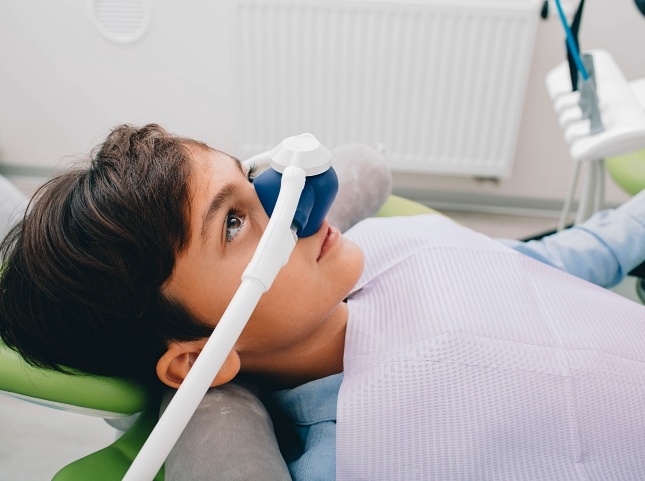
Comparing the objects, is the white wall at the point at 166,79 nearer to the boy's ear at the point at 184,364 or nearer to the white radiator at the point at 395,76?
the white radiator at the point at 395,76

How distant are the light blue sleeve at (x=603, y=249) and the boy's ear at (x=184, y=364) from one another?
564 mm

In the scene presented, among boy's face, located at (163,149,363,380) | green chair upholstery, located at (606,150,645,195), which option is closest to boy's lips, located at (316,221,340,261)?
boy's face, located at (163,149,363,380)

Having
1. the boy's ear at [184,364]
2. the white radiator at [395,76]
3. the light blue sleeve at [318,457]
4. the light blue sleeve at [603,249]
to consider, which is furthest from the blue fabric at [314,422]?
the white radiator at [395,76]

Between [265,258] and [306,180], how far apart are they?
174mm

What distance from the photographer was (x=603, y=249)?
106 centimetres

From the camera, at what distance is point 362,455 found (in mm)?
742

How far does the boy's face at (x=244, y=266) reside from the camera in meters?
0.75

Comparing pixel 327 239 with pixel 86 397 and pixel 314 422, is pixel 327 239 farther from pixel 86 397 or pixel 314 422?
pixel 86 397

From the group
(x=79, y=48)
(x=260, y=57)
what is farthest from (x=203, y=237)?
(x=79, y=48)

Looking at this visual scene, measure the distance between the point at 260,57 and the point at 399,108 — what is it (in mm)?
467

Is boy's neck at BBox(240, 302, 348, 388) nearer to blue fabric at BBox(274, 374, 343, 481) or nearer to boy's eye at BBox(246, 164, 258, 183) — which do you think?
blue fabric at BBox(274, 374, 343, 481)

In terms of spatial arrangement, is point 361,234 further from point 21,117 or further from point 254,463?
point 21,117

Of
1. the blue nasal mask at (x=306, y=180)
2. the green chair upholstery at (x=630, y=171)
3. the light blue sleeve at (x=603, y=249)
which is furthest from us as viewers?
the green chair upholstery at (x=630, y=171)

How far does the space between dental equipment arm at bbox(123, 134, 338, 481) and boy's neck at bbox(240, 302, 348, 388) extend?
0.18 m
